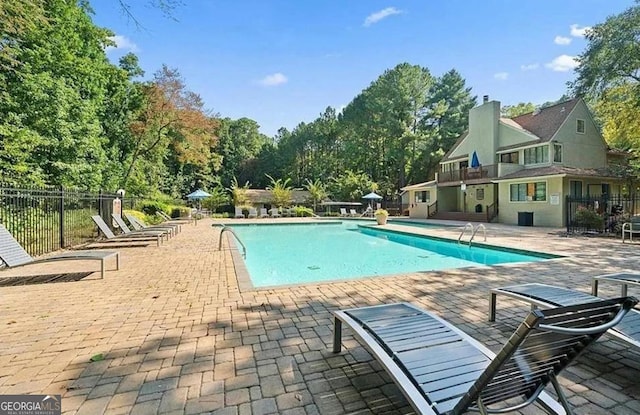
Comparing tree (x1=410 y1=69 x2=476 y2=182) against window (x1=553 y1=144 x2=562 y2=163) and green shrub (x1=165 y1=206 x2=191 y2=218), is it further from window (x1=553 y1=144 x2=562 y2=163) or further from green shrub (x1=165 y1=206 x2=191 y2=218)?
green shrub (x1=165 y1=206 x2=191 y2=218)

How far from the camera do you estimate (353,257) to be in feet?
35.2

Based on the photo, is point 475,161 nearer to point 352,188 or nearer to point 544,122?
point 544,122

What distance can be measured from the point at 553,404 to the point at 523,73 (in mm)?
28434

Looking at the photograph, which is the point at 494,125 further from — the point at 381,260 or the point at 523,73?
the point at 381,260

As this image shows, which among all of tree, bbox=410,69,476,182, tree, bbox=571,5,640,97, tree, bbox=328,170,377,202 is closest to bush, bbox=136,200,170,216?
tree, bbox=328,170,377,202

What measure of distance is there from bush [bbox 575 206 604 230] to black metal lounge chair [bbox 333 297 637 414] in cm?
1516

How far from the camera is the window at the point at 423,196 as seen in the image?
28.9 meters

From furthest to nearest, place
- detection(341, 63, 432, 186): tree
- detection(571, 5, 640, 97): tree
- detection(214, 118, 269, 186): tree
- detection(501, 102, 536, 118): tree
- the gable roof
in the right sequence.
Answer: detection(214, 118, 269, 186): tree, detection(501, 102, 536, 118): tree, detection(341, 63, 432, 186): tree, the gable roof, detection(571, 5, 640, 97): tree

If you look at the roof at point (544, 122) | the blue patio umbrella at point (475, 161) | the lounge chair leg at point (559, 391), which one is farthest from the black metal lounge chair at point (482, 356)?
the blue patio umbrella at point (475, 161)

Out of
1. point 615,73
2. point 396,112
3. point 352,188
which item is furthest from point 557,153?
point 396,112

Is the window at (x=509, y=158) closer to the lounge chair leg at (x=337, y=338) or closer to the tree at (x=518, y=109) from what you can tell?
the tree at (x=518, y=109)

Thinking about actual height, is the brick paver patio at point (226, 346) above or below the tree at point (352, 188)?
below

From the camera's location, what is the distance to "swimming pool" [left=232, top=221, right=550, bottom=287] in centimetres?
838

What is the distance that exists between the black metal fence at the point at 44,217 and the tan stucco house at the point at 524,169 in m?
21.5
